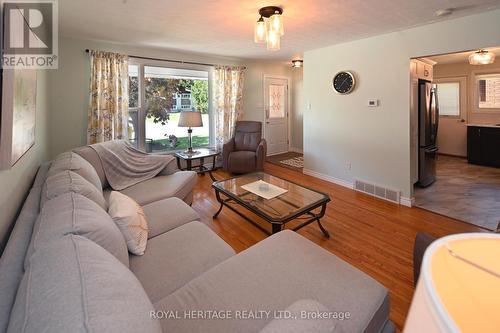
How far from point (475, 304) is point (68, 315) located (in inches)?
31.1

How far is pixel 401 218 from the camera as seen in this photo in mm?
3008

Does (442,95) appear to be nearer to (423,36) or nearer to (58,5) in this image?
(423,36)

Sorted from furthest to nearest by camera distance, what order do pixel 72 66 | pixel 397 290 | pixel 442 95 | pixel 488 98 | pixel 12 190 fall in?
1. pixel 442 95
2. pixel 488 98
3. pixel 72 66
4. pixel 397 290
5. pixel 12 190

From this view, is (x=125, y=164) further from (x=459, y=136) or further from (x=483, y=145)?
(x=459, y=136)

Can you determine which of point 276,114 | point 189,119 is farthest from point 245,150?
point 276,114

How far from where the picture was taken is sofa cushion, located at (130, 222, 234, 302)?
1309 mm

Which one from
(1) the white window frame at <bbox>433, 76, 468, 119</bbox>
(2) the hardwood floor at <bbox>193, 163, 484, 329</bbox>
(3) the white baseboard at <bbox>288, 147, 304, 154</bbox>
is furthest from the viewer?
(3) the white baseboard at <bbox>288, 147, 304, 154</bbox>

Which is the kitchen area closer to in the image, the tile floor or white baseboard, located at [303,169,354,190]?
the tile floor

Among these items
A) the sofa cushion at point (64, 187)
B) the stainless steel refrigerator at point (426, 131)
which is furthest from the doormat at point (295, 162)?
the sofa cushion at point (64, 187)

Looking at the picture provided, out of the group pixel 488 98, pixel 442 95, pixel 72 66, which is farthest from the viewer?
pixel 442 95

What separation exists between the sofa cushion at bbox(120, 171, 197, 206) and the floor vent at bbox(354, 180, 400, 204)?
2.54m

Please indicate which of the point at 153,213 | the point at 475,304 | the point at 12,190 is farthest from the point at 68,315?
the point at 153,213

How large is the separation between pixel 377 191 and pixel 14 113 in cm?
394

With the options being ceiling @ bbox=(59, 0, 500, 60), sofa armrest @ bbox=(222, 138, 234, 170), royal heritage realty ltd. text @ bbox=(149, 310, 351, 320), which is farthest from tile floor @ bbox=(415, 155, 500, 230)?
sofa armrest @ bbox=(222, 138, 234, 170)
